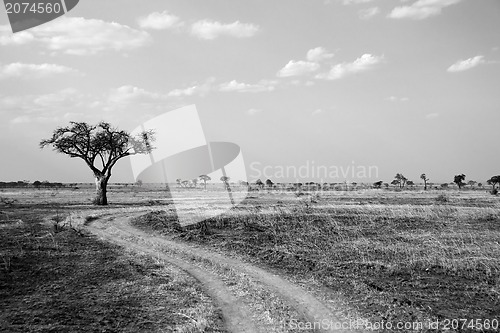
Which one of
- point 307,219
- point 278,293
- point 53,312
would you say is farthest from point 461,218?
point 53,312

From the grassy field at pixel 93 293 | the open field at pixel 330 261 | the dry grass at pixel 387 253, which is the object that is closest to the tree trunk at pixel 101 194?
the open field at pixel 330 261

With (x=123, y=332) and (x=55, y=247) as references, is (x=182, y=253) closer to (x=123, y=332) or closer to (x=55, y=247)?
(x=55, y=247)

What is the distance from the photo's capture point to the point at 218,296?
966 cm

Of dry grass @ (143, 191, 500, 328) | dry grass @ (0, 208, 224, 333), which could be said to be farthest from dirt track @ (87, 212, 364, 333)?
dry grass @ (143, 191, 500, 328)

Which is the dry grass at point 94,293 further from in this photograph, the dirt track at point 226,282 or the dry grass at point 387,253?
the dry grass at point 387,253

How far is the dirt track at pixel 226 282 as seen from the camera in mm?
8109

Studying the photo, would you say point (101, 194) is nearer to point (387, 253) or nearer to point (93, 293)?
point (93, 293)

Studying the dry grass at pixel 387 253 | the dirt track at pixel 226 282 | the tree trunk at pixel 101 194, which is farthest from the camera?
the tree trunk at pixel 101 194

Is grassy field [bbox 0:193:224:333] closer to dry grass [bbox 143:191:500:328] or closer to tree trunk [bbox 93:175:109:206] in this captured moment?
dry grass [bbox 143:191:500:328]

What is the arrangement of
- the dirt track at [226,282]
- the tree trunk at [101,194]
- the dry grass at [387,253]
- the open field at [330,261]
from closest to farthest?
the dirt track at [226,282]
the open field at [330,261]
the dry grass at [387,253]
the tree trunk at [101,194]

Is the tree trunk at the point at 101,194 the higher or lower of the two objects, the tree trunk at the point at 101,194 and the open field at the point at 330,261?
the higher

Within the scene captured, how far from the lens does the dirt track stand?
26.6 feet

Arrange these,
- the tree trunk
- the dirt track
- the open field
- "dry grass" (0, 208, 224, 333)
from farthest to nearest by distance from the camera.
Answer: the tree trunk, the open field, the dirt track, "dry grass" (0, 208, 224, 333)

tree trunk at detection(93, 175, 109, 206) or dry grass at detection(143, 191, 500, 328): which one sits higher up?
tree trunk at detection(93, 175, 109, 206)
